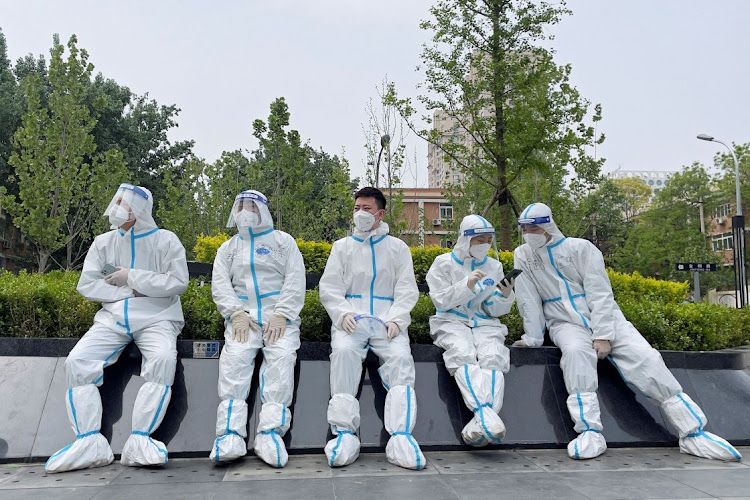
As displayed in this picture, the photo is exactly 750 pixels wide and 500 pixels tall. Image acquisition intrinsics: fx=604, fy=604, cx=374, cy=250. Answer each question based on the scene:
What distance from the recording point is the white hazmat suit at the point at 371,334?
435 centimetres

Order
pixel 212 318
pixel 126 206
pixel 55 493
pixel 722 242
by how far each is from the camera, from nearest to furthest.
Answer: pixel 55 493 < pixel 126 206 < pixel 212 318 < pixel 722 242

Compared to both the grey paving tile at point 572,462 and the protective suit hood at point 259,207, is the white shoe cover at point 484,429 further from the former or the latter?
the protective suit hood at point 259,207

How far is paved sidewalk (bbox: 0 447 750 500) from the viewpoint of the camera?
11.7 ft

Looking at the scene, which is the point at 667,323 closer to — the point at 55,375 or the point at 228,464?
the point at 228,464

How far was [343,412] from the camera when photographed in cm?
443

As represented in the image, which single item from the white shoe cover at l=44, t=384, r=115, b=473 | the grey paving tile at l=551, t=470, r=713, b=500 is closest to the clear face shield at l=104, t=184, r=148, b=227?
the white shoe cover at l=44, t=384, r=115, b=473

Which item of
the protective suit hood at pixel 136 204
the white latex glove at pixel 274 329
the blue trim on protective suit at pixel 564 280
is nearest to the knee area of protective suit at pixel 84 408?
the white latex glove at pixel 274 329

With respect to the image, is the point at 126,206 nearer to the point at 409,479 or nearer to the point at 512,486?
the point at 409,479

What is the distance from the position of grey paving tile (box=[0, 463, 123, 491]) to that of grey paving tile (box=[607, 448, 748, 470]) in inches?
146

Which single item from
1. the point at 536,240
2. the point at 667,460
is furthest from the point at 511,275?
the point at 667,460

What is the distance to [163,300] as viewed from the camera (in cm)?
500

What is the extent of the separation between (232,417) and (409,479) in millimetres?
1346

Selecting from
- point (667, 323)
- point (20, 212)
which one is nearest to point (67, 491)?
point (667, 323)

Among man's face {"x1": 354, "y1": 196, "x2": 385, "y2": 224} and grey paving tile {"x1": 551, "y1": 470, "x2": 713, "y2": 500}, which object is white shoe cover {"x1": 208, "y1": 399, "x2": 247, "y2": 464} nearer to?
man's face {"x1": 354, "y1": 196, "x2": 385, "y2": 224}
